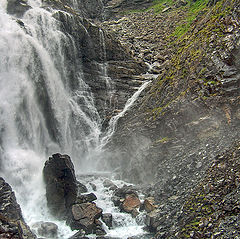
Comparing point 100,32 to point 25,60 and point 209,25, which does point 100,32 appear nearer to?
point 25,60

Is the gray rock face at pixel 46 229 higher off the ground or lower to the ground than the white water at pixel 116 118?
lower

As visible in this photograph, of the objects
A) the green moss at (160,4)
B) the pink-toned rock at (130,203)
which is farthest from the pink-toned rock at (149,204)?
the green moss at (160,4)

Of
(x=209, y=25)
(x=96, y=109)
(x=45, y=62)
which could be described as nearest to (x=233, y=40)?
(x=209, y=25)

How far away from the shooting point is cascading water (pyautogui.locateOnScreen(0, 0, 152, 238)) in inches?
880

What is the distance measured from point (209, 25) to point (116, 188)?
569 inches

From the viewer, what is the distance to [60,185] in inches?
680

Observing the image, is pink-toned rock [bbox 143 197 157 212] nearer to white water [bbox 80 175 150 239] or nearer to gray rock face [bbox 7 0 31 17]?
white water [bbox 80 175 150 239]

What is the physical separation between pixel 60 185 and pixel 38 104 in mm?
11324

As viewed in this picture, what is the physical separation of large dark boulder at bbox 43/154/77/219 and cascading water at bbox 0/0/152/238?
2068 mm

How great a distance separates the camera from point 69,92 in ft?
96.2

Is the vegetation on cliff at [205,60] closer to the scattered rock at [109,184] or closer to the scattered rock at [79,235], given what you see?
the scattered rock at [109,184]

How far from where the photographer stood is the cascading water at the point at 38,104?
2234 cm

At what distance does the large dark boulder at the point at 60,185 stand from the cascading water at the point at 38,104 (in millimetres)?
2068

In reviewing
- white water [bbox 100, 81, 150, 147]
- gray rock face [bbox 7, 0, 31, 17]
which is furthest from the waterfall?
white water [bbox 100, 81, 150, 147]
